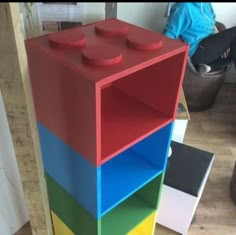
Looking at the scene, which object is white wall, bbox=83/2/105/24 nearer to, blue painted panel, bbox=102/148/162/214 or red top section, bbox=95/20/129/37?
red top section, bbox=95/20/129/37

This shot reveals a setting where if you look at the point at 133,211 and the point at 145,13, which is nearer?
the point at 133,211

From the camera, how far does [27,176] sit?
3.90ft

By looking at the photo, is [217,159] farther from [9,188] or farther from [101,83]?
[101,83]

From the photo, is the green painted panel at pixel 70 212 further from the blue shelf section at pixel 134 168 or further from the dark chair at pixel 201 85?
the dark chair at pixel 201 85

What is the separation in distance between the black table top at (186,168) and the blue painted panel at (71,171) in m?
0.52

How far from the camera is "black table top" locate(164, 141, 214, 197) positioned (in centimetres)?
143

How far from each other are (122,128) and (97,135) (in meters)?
0.19

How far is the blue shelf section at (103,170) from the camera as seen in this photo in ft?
3.25

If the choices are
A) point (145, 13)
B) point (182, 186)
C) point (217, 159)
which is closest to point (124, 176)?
point (182, 186)

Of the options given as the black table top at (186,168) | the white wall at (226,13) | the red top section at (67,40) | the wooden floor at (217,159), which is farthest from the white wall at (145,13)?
the red top section at (67,40)

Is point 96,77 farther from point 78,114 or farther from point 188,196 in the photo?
point 188,196

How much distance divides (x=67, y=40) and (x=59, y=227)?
0.92 m

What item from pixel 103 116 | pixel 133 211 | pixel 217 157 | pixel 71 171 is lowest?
pixel 217 157

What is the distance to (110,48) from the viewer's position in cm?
85
